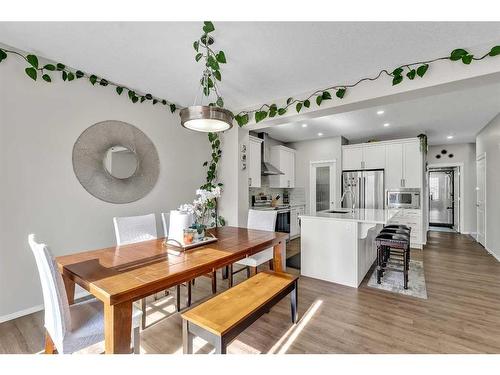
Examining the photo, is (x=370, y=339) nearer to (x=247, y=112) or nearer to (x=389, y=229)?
(x=389, y=229)

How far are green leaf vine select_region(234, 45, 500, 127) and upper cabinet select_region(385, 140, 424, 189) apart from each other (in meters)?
3.05

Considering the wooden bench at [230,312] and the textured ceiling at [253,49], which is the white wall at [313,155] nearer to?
the textured ceiling at [253,49]

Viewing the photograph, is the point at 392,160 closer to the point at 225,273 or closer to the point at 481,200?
the point at 481,200

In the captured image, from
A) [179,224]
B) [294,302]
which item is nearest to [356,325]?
[294,302]

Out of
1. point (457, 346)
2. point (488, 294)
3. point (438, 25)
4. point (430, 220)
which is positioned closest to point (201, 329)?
point (457, 346)

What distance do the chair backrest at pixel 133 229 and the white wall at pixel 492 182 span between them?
5.46 meters

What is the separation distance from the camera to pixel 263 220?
3.12 metres

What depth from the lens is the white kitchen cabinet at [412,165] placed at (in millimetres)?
4936

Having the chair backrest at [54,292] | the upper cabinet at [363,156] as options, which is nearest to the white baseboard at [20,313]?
the chair backrest at [54,292]

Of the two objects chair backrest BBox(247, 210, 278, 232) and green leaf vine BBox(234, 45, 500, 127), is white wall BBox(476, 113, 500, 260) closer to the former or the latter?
green leaf vine BBox(234, 45, 500, 127)

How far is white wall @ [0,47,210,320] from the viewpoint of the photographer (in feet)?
7.20

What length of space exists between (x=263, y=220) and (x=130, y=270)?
1.87 meters

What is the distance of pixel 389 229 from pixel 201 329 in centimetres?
324

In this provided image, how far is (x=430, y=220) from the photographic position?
784cm
